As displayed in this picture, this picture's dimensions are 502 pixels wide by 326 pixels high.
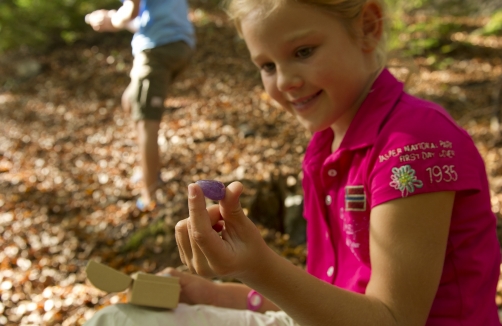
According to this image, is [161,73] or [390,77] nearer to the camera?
[390,77]

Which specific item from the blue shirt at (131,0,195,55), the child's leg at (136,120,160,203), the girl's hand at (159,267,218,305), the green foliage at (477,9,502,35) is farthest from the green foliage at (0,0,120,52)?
the girl's hand at (159,267,218,305)

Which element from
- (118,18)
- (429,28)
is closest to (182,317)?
(118,18)

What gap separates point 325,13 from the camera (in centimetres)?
137

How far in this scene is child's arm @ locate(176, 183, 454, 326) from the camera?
103 cm

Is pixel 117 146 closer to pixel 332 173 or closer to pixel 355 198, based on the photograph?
pixel 332 173

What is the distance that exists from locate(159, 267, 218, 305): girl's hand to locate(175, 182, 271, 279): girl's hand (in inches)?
24.5

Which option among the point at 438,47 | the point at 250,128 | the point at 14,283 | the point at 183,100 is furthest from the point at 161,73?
the point at 438,47

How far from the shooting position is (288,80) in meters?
1.43

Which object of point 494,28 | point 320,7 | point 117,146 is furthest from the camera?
point 494,28

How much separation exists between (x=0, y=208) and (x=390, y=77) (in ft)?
13.2

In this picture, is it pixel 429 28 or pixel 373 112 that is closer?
pixel 373 112

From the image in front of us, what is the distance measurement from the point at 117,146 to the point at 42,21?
4348mm

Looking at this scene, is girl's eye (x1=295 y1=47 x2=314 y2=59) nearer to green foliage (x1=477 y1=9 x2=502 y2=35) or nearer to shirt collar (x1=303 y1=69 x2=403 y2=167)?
shirt collar (x1=303 y1=69 x2=403 y2=167)

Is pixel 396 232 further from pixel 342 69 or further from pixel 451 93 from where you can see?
pixel 451 93
